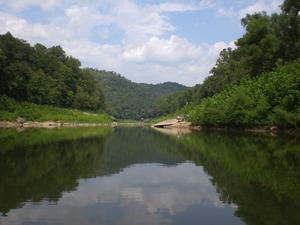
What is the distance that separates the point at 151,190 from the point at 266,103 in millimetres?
41797

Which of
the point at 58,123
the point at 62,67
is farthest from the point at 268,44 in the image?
the point at 62,67

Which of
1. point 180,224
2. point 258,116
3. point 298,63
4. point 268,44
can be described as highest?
point 268,44

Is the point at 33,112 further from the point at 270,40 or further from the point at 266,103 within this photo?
the point at 266,103

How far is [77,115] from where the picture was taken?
111625 mm

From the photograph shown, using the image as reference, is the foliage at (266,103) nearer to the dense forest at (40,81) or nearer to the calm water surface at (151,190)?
the calm water surface at (151,190)

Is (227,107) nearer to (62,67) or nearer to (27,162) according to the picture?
(27,162)

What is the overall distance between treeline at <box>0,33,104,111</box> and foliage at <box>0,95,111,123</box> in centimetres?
362

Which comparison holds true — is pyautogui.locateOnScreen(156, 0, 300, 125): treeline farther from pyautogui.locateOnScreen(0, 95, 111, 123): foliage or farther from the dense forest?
the dense forest

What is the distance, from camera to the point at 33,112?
313ft

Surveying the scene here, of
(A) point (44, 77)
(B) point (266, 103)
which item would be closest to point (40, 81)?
(A) point (44, 77)

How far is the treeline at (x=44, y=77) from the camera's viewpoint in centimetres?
9481

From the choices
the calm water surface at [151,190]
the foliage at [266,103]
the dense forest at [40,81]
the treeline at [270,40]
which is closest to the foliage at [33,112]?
the dense forest at [40,81]

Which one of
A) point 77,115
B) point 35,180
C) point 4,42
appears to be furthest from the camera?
point 77,115

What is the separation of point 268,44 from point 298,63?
11112 mm
